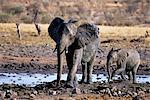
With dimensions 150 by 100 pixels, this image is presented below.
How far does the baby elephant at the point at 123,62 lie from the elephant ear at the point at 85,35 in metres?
2.43

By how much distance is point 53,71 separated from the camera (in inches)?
894

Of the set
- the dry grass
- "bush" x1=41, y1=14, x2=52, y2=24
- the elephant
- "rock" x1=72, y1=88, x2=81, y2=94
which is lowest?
"rock" x1=72, y1=88, x2=81, y2=94

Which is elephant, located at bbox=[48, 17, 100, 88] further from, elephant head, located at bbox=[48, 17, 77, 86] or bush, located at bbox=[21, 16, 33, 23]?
bush, located at bbox=[21, 16, 33, 23]

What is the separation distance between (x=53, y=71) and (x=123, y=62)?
14.5ft

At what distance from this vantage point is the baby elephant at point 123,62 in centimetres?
1858

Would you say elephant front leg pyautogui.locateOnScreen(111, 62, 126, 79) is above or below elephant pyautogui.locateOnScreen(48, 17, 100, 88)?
below

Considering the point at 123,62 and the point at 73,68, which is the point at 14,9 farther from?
the point at 73,68

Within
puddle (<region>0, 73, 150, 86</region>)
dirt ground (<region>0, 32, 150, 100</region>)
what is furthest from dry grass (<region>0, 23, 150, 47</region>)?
puddle (<region>0, 73, 150, 86</region>)

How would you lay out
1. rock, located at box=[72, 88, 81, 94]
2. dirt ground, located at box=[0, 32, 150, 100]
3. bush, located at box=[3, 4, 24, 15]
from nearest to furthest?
dirt ground, located at box=[0, 32, 150, 100] < rock, located at box=[72, 88, 81, 94] < bush, located at box=[3, 4, 24, 15]

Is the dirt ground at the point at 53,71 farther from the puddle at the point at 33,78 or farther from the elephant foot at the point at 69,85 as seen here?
the puddle at the point at 33,78

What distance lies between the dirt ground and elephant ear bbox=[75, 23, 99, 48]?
1.13 meters

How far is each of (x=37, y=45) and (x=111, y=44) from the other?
407cm

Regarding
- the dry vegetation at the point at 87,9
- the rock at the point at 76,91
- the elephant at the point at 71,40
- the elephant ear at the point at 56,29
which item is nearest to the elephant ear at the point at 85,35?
the elephant at the point at 71,40

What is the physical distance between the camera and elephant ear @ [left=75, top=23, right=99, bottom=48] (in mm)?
15562
